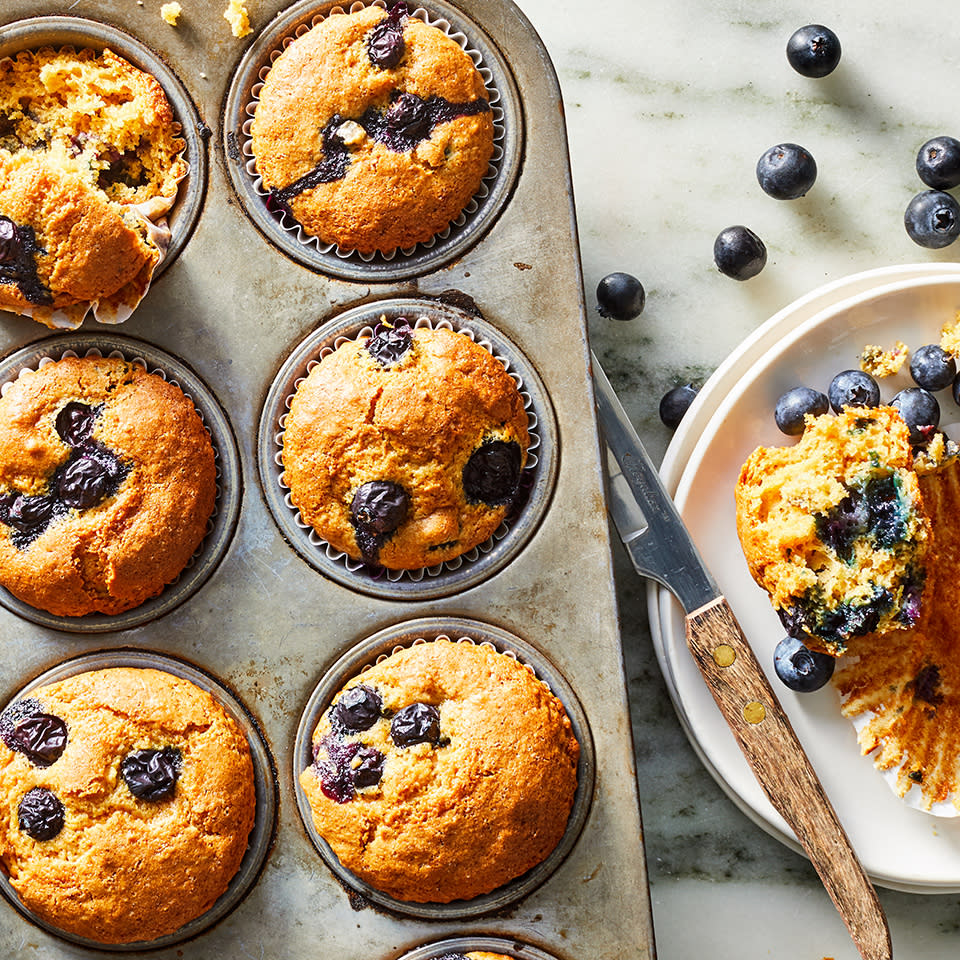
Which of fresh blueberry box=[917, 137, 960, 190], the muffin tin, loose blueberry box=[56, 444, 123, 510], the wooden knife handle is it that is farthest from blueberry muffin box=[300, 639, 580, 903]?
fresh blueberry box=[917, 137, 960, 190]

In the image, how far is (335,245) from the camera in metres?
3.11

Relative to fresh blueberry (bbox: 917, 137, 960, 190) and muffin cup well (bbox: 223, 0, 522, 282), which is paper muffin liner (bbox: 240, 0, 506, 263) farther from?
fresh blueberry (bbox: 917, 137, 960, 190)

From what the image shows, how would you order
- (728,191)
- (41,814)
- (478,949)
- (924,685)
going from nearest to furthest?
(41,814) < (478,949) < (924,685) < (728,191)

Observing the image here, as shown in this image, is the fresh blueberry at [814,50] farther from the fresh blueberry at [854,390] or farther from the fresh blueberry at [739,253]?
the fresh blueberry at [854,390]

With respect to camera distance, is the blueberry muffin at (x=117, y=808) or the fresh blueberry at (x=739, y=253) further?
the fresh blueberry at (x=739, y=253)

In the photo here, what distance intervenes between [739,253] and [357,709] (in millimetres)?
2091

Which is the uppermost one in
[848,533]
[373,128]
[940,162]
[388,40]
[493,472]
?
[388,40]

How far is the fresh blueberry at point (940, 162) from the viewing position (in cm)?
350

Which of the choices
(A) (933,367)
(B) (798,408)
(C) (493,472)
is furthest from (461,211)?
(A) (933,367)

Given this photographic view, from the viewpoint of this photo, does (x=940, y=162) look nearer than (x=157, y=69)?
No

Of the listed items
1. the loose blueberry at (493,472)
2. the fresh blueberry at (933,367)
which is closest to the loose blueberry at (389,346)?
the loose blueberry at (493,472)

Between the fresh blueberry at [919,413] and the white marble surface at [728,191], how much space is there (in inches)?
23.9

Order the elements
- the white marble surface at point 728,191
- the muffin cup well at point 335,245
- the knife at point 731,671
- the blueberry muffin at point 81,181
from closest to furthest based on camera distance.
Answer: the blueberry muffin at point 81,181, the muffin cup well at point 335,245, the knife at point 731,671, the white marble surface at point 728,191

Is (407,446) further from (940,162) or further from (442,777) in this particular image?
(940,162)
